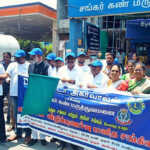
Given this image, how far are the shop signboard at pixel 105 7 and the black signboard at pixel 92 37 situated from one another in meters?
0.74

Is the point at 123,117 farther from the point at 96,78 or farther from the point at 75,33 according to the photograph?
the point at 75,33

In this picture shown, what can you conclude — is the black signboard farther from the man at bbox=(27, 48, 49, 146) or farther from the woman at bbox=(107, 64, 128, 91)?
the woman at bbox=(107, 64, 128, 91)

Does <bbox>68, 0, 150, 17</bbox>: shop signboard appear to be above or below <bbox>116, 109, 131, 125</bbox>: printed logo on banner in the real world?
above

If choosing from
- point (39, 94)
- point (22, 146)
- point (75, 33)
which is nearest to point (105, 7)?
point (75, 33)

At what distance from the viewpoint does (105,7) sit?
5.72 meters

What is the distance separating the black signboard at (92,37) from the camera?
22.5 ft

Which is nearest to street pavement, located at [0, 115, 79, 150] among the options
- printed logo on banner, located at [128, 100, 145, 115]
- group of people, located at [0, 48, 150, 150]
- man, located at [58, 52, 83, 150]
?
group of people, located at [0, 48, 150, 150]

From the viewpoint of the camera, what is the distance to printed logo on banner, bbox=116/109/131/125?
2.72 meters

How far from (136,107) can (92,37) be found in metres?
4.78

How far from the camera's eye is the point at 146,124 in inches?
100

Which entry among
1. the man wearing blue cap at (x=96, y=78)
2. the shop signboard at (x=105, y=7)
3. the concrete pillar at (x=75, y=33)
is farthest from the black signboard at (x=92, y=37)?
the man wearing blue cap at (x=96, y=78)

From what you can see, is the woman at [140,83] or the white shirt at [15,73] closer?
the woman at [140,83]

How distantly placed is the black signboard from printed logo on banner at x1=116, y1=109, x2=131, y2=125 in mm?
4425

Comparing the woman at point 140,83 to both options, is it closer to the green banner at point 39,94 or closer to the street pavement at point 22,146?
the green banner at point 39,94
